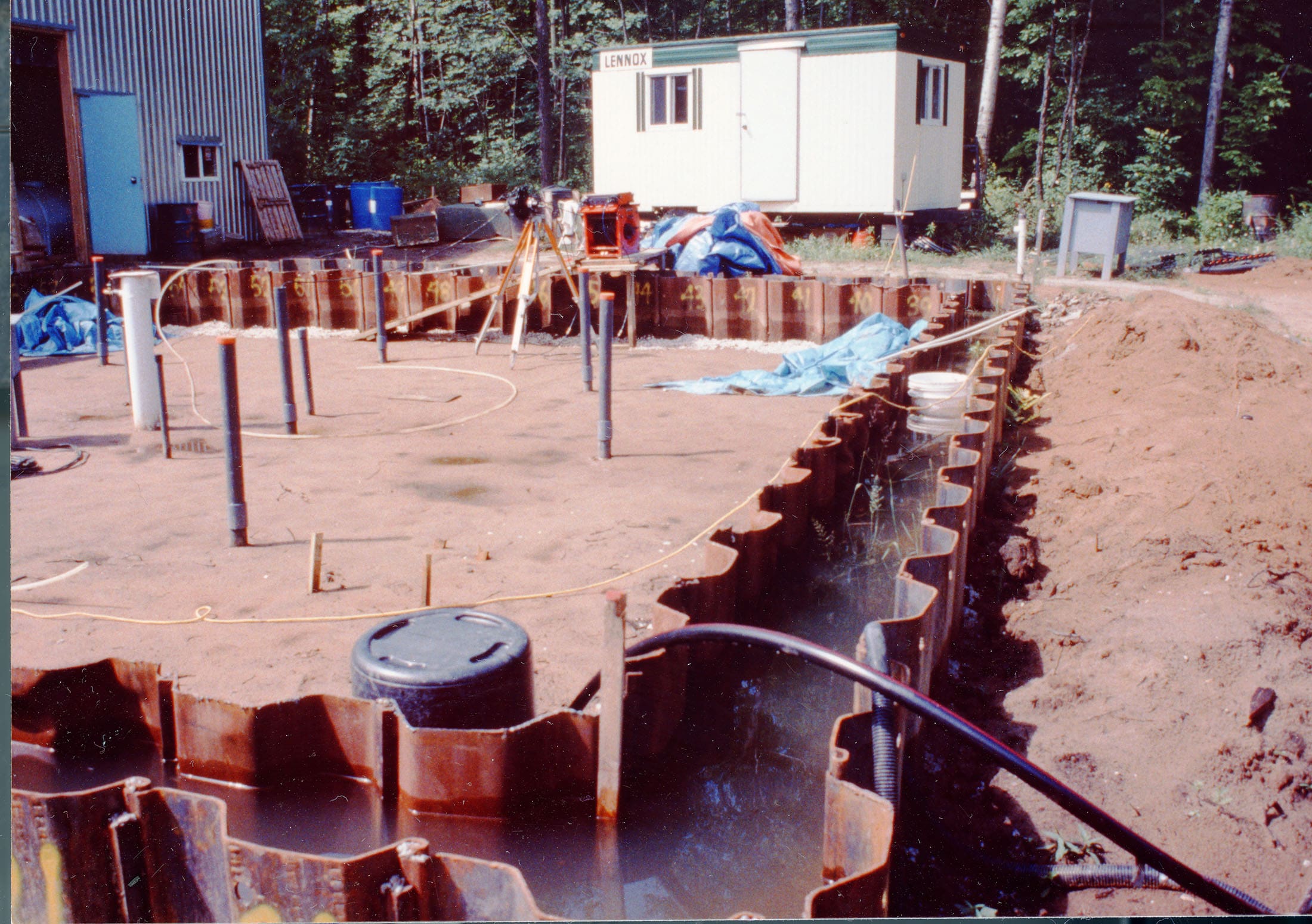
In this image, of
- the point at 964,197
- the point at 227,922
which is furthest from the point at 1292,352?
the point at 964,197

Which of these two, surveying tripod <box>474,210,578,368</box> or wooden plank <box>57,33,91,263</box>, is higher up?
wooden plank <box>57,33,91,263</box>

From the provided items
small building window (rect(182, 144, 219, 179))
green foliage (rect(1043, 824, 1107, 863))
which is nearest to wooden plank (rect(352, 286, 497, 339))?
green foliage (rect(1043, 824, 1107, 863))

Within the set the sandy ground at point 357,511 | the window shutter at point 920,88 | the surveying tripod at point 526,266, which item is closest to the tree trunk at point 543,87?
the window shutter at point 920,88

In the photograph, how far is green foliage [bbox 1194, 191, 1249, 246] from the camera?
17016 millimetres

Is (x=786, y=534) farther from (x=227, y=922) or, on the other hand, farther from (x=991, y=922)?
(x=227, y=922)

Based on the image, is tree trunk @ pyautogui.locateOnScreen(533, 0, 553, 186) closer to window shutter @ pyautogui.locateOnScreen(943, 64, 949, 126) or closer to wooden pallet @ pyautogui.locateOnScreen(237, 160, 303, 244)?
wooden pallet @ pyautogui.locateOnScreen(237, 160, 303, 244)

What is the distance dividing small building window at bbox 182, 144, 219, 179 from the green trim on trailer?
6.74 metres

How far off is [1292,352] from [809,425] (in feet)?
11.3

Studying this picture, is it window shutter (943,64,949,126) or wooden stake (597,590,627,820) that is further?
window shutter (943,64,949,126)

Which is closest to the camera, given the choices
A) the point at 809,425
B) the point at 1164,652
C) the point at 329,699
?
the point at 329,699

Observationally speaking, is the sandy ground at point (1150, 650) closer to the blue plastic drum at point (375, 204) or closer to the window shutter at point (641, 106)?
the window shutter at point (641, 106)

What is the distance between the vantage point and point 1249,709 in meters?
3.40

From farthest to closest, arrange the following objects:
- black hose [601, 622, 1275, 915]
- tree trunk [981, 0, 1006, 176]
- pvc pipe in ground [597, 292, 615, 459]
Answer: tree trunk [981, 0, 1006, 176]
pvc pipe in ground [597, 292, 615, 459]
black hose [601, 622, 1275, 915]

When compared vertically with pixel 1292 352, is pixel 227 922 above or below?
below
